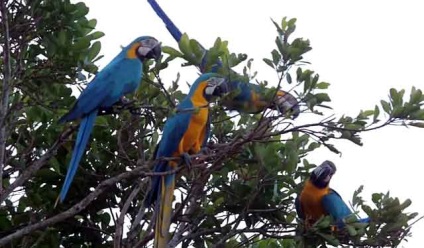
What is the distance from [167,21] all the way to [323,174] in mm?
1096

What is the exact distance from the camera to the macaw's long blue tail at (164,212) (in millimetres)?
3047

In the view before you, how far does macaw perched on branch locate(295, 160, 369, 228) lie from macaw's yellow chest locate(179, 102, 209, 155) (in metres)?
0.74

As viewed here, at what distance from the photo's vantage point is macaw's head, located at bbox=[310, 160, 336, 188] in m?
3.92

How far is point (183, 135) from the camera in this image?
328 cm

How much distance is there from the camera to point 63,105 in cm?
319

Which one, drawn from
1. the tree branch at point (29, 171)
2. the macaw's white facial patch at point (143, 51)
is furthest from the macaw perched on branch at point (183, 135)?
the tree branch at point (29, 171)

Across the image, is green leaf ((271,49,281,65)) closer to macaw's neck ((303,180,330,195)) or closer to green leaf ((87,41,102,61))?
green leaf ((87,41,102,61))

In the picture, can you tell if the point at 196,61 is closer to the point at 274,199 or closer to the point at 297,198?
the point at 274,199

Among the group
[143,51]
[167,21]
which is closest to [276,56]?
[143,51]

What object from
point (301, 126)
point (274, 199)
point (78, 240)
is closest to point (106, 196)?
point (78, 240)

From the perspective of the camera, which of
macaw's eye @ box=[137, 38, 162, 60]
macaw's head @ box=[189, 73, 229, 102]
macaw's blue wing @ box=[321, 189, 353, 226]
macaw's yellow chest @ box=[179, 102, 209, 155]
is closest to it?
macaw's head @ box=[189, 73, 229, 102]

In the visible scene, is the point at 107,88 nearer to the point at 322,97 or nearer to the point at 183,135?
the point at 183,135

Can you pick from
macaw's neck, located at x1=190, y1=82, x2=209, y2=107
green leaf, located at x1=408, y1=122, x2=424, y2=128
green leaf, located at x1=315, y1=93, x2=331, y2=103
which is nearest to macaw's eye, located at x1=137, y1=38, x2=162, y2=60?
macaw's neck, located at x1=190, y1=82, x2=209, y2=107

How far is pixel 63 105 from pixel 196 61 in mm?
568
